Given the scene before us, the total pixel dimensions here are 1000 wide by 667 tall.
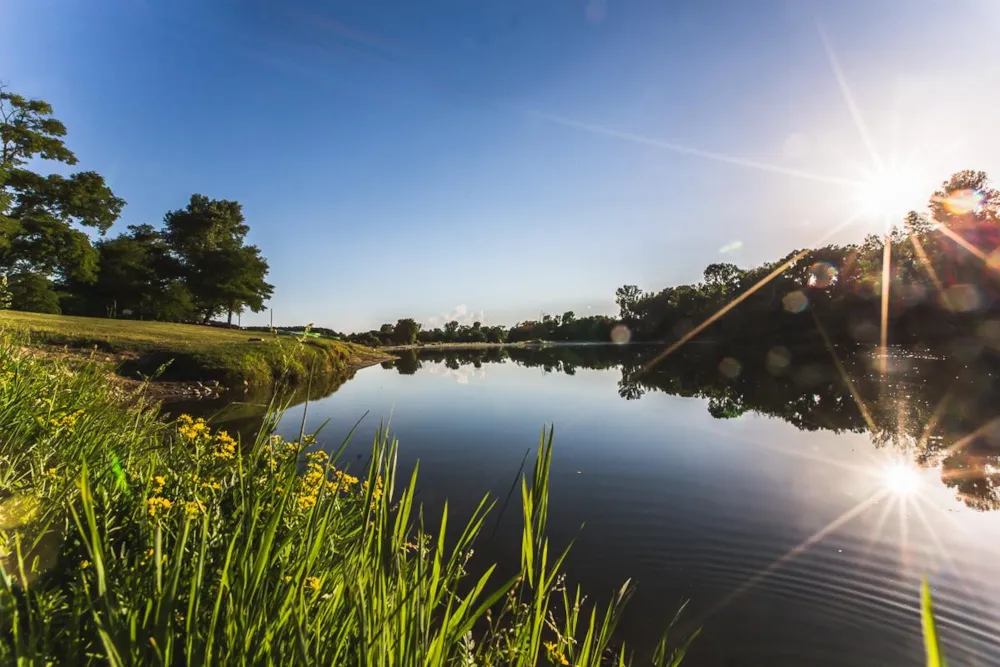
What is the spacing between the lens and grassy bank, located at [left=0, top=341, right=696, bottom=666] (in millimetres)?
1412

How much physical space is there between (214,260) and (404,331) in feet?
190

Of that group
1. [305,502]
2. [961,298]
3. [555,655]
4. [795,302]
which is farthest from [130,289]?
[795,302]

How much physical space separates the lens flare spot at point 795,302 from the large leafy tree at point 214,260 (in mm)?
57274

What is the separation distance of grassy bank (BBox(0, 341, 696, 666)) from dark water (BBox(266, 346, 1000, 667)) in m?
1.37

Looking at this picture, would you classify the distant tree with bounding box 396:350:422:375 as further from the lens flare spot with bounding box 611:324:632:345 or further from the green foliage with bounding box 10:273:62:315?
the lens flare spot with bounding box 611:324:632:345

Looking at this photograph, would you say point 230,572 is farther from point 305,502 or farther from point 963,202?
point 963,202

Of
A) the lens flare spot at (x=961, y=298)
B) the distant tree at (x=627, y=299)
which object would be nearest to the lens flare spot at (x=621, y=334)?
the distant tree at (x=627, y=299)

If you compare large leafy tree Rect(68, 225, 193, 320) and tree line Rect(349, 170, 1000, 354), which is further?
large leafy tree Rect(68, 225, 193, 320)

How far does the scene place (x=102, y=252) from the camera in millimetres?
43844

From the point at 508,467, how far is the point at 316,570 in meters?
7.63

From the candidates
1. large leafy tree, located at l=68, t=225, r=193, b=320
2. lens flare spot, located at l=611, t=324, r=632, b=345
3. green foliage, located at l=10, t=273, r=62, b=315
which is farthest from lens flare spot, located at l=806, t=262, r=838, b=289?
green foliage, located at l=10, t=273, r=62, b=315

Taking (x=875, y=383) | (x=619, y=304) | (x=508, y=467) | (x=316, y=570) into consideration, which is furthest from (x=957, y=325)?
(x=619, y=304)

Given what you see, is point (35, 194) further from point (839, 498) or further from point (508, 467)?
point (839, 498)

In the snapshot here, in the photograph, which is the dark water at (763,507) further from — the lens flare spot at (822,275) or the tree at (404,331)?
the tree at (404,331)
